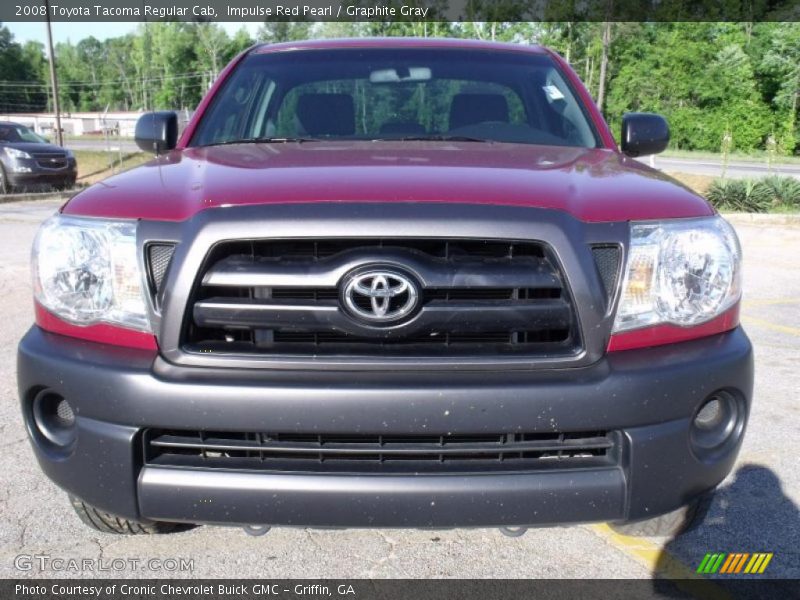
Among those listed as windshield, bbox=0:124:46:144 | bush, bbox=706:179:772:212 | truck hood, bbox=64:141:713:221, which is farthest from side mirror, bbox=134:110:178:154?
windshield, bbox=0:124:46:144

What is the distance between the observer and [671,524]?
97.8 inches

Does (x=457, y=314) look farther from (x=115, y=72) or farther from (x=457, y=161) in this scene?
(x=115, y=72)

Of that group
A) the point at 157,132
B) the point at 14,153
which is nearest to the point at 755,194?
the point at 157,132

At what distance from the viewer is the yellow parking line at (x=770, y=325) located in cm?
575

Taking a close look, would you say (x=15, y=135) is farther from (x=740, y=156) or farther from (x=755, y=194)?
(x=740, y=156)

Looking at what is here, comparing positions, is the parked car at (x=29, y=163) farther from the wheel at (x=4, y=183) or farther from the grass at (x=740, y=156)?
the grass at (x=740, y=156)

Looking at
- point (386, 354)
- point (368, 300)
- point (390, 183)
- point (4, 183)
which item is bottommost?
point (4, 183)

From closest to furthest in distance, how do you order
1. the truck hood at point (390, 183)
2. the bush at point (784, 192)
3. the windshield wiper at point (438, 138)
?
the truck hood at point (390, 183)
the windshield wiper at point (438, 138)
the bush at point (784, 192)

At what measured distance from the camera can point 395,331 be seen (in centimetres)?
193

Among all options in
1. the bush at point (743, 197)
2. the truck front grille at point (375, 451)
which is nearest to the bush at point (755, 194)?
the bush at point (743, 197)

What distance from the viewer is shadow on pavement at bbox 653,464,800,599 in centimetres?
244

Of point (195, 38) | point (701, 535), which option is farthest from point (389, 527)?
point (195, 38)

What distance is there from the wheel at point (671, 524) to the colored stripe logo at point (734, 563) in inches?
5.3

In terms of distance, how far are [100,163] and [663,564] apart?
1295 inches
